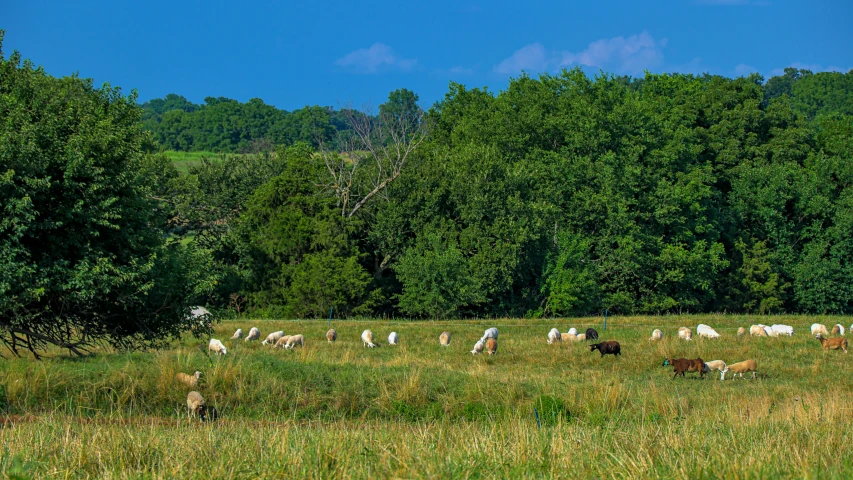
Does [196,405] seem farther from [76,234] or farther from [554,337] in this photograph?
[554,337]

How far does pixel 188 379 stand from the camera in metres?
13.7

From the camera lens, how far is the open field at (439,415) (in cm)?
683

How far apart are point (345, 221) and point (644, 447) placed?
4048cm

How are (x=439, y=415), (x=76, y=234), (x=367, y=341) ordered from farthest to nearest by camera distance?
(x=367, y=341), (x=76, y=234), (x=439, y=415)

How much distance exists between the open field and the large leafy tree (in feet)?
4.59

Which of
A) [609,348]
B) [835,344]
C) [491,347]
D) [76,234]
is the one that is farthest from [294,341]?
[835,344]

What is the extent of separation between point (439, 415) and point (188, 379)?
4560 mm

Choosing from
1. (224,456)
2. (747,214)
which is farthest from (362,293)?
(224,456)

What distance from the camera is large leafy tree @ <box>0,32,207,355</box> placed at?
15523 millimetres

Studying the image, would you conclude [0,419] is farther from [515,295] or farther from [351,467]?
[515,295]

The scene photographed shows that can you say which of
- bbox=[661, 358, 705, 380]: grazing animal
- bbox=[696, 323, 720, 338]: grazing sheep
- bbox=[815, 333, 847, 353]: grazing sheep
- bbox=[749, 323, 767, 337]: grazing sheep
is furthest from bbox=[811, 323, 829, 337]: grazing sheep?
bbox=[661, 358, 705, 380]: grazing animal

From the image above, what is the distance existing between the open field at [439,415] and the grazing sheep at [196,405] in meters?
0.31

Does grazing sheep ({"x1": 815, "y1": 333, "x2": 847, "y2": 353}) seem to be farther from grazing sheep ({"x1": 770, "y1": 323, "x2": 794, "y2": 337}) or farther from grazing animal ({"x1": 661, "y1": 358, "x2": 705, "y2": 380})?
grazing animal ({"x1": 661, "y1": 358, "x2": 705, "y2": 380})

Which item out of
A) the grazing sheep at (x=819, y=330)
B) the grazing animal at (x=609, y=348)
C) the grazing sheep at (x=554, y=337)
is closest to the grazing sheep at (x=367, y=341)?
the grazing sheep at (x=554, y=337)
